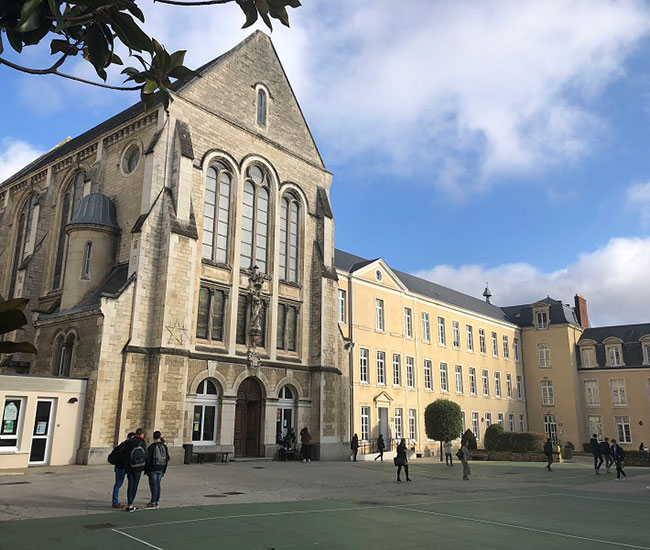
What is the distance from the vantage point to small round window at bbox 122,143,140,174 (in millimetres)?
25578

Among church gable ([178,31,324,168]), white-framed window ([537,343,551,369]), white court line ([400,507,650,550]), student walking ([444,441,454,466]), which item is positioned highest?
church gable ([178,31,324,168])

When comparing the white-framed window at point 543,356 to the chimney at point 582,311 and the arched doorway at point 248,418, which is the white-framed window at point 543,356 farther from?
the arched doorway at point 248,418

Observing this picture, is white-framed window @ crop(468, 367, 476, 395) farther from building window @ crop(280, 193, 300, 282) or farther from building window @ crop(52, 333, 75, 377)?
building window @ crop(52, 333, 75, 377)

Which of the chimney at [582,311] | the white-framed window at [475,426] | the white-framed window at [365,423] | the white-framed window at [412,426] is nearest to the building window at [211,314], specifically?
the white-framed window at [365,423]

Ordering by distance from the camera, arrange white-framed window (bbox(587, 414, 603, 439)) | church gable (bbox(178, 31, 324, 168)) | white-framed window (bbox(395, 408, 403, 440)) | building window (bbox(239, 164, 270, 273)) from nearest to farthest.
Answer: church gable (bbox(178, 31, 324, 168)) < building window (bbox(239, 164, 270, 273)) < white-framed window (bbox(395, 408, 403, 440)) < white-framed window (bbox(587, 414, 603, 439))

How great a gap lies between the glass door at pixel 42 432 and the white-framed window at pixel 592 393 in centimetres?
4617

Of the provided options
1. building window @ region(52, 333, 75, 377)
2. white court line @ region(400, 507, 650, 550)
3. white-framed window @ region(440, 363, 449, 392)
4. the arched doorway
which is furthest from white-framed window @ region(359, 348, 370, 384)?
white court line @ region(400, 507, 650, 550)

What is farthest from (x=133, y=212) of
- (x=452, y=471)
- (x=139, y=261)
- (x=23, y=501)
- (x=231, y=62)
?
(x=452, y=471)

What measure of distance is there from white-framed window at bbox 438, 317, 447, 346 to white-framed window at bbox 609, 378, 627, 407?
1737cm

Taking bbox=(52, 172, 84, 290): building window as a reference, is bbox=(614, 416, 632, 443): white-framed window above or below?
below

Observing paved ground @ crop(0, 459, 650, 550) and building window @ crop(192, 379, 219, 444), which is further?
building window @ crop(192, 379, 219, 444)

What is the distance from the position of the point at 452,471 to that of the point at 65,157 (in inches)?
933

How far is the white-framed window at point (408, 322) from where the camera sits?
1593 inches

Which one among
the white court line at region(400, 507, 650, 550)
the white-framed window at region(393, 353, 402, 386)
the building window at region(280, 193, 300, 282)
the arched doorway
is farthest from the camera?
the white-framed window at region(393, 353, 402, 386)
